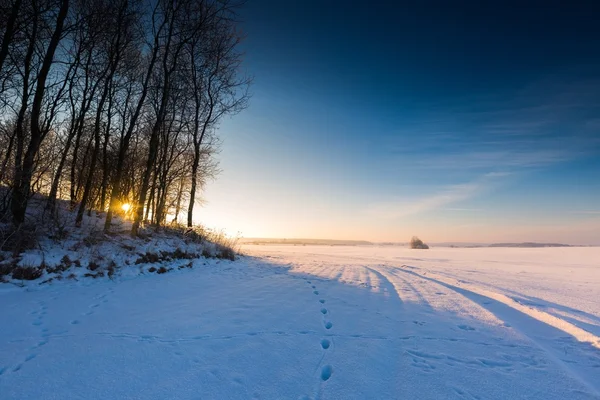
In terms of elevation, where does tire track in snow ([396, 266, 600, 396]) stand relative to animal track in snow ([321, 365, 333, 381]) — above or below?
above

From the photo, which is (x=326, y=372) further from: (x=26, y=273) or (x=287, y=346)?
(x=26, y=273)

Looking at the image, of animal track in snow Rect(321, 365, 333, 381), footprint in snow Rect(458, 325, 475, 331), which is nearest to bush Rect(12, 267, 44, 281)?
animal track in snow Rect(321, 365, 333, 381)

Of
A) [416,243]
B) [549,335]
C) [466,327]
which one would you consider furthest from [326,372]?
[416,243]

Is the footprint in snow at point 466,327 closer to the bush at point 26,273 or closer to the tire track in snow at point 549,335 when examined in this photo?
the tire track in snow at point 549,335

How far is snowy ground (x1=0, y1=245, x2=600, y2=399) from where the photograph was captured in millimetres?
2328

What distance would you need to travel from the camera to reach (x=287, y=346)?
3.14m

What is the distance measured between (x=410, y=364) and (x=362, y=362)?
1.56 ft

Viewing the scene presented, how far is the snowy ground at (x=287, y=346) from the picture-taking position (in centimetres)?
233

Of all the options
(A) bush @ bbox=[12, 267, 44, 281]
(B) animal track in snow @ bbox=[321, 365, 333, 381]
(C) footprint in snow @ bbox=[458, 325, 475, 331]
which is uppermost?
(A) bush @ bbox=[12, 267, 44, 281]

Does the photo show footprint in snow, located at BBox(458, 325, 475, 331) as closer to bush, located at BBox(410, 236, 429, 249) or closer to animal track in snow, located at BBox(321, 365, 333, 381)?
animal track in snow, located at BBox(321, 365, 333, 381)

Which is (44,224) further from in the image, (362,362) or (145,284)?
(362,362)

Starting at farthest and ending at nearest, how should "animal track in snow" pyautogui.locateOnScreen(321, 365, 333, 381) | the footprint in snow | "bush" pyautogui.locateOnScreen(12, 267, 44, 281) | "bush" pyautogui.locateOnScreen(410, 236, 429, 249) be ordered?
"bush" pyautogui.locateOnScreen(410, 236, 429, 249) < "bush" pyautogui.locateOnScreen(12, 267, 44, 281) < the footprint in snow < "animal track in snow" pyautogui.locateOnScreen(321, 365, 333, 381)

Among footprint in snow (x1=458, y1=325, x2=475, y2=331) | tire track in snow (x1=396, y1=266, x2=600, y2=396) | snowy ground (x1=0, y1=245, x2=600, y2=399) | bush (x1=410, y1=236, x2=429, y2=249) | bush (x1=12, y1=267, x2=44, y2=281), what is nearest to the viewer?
snowy ground (x1=0, y1=245, x2=600, y2=399)

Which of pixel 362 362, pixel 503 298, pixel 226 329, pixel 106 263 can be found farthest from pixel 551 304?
pixel 106 263
